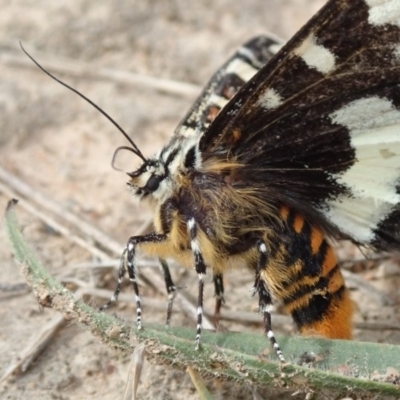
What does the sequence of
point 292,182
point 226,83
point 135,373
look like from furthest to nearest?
point 226,83 < point 292,182 < point 135,373

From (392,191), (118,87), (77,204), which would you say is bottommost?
(392,191)

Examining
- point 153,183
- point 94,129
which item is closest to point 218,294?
point 153,183

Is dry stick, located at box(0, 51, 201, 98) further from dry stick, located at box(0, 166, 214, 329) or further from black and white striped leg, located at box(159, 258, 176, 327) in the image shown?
black and white striped leg, located at box(159, 258, 176, 327)

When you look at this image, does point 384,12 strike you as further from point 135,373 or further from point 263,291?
point 135,373

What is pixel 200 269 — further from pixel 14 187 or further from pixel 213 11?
pixel 213 11

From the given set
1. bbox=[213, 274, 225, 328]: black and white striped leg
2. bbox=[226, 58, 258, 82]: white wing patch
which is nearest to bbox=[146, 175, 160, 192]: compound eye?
bbox=[213, 274, 225, 328]: black and white striped leg

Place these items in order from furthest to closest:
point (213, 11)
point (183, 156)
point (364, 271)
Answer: point (213, 11) → point (364, 271) → point (183, 156)

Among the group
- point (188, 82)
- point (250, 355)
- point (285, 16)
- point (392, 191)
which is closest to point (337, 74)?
point (392, 191)
